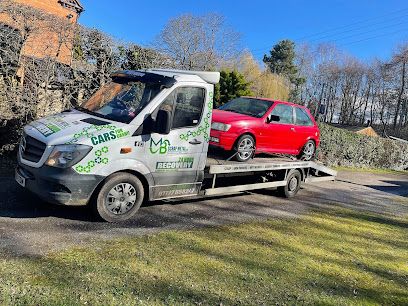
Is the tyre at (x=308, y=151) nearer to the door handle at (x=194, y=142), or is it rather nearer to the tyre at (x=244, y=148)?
the tyre at (x=244, y=148)

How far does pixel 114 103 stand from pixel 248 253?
124 inches

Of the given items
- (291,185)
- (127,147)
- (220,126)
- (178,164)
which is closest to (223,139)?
(220,126)

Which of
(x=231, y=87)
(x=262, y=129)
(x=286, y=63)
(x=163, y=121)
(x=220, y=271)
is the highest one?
(x=286, y=63)

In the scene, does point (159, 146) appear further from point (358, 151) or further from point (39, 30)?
point (358, 151)

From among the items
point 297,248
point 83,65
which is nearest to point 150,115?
point 297,248

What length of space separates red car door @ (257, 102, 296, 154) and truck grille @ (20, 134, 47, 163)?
4553mm

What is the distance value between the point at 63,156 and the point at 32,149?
626mm

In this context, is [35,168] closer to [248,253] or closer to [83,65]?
[248,253]

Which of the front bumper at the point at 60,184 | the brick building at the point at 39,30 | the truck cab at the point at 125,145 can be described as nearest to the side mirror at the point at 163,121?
the truck cab at the point at 125,145

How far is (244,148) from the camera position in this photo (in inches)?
312

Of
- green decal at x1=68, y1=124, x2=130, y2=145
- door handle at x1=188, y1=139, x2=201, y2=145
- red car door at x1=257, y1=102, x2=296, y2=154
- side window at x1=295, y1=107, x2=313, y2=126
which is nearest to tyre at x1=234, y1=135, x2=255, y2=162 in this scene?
red car door at x1=257, y1=102, x2=296, y2=154

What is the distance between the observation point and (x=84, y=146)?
5.25 metres

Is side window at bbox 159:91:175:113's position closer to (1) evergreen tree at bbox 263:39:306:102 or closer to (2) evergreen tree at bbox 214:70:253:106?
(2) evergreen tree at bbox 214:70:253:106

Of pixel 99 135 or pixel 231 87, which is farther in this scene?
pixel 231 87
